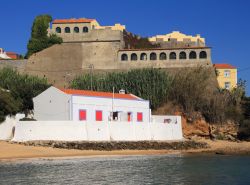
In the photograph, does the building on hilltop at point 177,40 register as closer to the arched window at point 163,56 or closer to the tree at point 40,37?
the arched window at point 163,56

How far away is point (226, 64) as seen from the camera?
87.9 meters

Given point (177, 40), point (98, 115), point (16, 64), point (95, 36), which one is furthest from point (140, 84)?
point (177, 40)

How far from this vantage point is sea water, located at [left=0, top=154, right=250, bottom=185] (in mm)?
30531

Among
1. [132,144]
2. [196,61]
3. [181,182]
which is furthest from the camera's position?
[196,61]

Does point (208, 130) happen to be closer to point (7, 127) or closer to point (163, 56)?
point (163, 56)

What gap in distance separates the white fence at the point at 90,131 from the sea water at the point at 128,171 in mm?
4476

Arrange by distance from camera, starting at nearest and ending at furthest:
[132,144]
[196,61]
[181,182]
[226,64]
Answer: [181,182] < [132,144] < [196,61] < [226,64]

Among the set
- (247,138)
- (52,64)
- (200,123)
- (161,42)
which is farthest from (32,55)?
(247,138)

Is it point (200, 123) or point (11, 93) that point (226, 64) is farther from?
point (11, 93)

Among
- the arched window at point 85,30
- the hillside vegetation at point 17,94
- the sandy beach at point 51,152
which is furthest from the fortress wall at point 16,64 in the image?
the sandy beach at point 51,152

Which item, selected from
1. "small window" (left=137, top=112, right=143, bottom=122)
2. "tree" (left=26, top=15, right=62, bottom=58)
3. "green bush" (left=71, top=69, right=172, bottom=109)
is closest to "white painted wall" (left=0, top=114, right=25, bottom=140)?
"small window" (left=137, top=112, right=143, bottom=122)

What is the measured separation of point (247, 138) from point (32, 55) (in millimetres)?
35991

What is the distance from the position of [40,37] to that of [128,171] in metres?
51.3

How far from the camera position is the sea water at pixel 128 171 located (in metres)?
30.5
